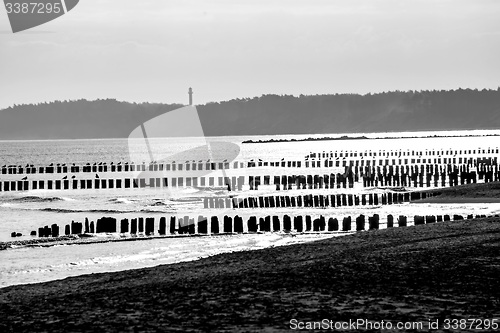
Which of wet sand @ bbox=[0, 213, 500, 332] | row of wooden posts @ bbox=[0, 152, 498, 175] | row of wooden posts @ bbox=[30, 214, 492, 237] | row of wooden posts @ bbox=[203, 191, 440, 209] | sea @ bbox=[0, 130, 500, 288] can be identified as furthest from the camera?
row of wooden posts @ bbox=[0, 152, 498, 175]

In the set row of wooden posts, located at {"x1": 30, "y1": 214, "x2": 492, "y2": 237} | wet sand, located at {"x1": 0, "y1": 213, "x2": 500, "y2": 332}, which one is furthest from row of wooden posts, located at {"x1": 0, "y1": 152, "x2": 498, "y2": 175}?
wet sand, located at {"x1": 0, "y1": 213, "x2": 500, "y2": 332}

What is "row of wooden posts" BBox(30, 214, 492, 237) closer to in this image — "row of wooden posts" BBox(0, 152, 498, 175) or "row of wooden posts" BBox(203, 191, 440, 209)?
"row of wooden posts" BBox(203, 191, 440, 209)

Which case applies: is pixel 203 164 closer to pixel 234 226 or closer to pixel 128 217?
pixel 128 217

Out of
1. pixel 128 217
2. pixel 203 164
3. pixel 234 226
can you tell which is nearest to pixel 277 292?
pixel 234 226

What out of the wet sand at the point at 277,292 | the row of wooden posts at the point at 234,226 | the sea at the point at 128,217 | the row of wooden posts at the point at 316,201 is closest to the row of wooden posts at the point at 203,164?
the sea at the point at 128,217

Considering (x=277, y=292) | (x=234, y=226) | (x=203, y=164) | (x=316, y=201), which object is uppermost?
(x=277, y=292)

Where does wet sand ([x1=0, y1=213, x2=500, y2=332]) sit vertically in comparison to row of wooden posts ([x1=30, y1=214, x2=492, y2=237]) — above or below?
above

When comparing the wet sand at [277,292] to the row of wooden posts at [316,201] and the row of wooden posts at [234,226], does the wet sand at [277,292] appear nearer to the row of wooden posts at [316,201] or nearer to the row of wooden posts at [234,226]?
the row of wooden posts at [234,226]

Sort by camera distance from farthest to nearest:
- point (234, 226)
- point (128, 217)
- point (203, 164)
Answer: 1. point (203, 164)
2. point (128, 217)
3. point (234, 226)

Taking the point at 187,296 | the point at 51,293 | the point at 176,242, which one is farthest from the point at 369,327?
the point at 176,242

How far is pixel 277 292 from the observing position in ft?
46.0

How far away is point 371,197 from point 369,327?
3700 cm

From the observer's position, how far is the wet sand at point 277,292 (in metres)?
12.0

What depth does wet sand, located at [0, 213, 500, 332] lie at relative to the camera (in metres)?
12.0
